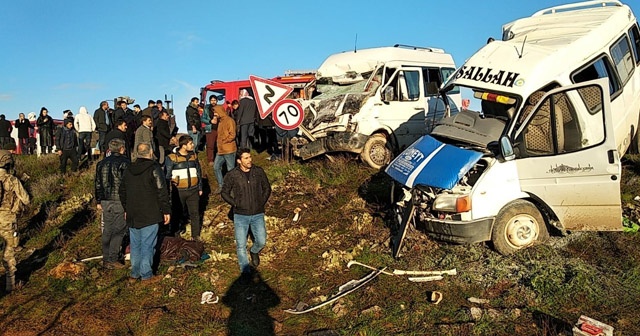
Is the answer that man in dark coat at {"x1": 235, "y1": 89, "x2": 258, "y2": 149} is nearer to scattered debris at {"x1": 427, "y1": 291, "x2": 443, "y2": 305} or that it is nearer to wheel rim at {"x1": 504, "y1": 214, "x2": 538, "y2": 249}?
wheel rim at {"x1": 504, "y1": 214, "x2": 538, "y2": 249}

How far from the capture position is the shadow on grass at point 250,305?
5.39 m

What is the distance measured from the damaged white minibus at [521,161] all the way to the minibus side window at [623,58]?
0.93m

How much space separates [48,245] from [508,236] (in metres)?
7.84

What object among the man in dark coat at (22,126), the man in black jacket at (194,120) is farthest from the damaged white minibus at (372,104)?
the man in dark coat at (22,126)

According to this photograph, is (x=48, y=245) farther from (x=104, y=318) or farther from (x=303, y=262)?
(x=303, y=262)

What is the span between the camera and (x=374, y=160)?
1095 centimetres

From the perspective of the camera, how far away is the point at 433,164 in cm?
667

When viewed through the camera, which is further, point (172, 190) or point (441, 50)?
point (441, 50)

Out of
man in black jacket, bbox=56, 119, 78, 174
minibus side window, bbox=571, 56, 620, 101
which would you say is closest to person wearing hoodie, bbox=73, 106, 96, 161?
man in black jacket, bbox=56, 119, 78, 174

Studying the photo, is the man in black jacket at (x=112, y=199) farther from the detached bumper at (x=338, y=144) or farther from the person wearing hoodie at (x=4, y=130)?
the person wearing hoodie at (x=4, y=130)

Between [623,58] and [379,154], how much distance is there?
484cm

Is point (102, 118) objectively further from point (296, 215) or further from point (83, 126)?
point (296, 215)

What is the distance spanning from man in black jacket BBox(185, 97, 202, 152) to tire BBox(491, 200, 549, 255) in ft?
32.6

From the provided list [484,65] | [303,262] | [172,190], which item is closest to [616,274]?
[484,65]
